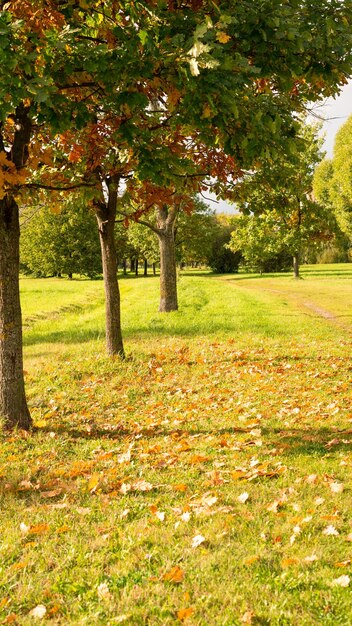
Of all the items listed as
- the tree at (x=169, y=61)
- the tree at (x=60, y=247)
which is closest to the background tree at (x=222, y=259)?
the tree at (x=60, y=247)

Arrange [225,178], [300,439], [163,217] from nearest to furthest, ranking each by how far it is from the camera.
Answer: [300,439] → [225,178] → [163,217]

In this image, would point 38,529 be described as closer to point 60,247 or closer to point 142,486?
point 142,486

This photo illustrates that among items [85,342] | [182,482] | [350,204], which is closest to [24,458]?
[182,482]

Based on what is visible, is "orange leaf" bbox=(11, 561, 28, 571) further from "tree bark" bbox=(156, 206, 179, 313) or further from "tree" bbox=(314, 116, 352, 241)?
"tree" bbox=(314, 116, 352, 241)

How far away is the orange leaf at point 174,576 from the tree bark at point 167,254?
1555cm

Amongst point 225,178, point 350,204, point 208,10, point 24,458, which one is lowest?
point 24,458

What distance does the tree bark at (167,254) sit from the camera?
18.8 metres

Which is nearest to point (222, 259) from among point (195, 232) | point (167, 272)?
point (195, 232)

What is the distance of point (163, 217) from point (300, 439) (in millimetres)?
13810

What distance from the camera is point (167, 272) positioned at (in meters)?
19.2

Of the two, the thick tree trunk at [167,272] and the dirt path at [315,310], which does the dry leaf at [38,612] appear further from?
the thick tree trunk at [167,272]

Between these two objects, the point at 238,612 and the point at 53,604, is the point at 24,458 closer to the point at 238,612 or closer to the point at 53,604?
the point at 53,604

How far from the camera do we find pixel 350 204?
4422cm

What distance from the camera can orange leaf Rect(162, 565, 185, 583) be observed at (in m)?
3.63
